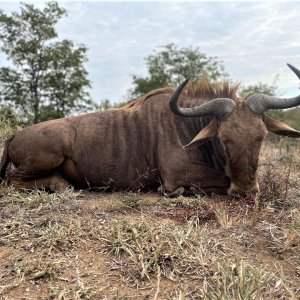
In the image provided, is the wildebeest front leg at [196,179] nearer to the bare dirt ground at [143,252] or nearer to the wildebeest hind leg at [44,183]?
the bare dirt ground at [143,252]

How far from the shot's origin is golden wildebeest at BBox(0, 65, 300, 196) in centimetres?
470

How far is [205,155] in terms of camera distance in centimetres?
505

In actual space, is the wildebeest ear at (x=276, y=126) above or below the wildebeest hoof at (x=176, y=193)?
above

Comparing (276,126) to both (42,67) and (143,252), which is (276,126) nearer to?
(143,252)

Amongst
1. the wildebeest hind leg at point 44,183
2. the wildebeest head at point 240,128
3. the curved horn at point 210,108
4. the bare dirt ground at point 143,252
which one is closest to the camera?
the bare dirt ground at point 143,252

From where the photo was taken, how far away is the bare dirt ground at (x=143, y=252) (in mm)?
2471

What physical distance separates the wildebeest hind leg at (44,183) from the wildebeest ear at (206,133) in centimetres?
154

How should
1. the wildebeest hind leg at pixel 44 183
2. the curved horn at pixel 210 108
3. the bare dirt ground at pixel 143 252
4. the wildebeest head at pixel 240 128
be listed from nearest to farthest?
1. the bare dirt ground at pixel 143 252
2. the wildebeest head at pixel 240 128
3. the curved horn at pixel 210 108
4. the wildebeest hind leg at pixel 44 183

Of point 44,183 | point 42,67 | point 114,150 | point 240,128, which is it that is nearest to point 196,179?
point 240,128

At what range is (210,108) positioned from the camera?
480 cm

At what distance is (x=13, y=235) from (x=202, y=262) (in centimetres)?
144

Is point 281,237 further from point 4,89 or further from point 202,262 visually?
point 4,89

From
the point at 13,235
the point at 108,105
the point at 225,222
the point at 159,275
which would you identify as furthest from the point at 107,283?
the point at 108,105

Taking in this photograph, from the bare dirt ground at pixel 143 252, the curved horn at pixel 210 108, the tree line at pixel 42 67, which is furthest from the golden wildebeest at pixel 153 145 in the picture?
the tree line at pixel 42 67
